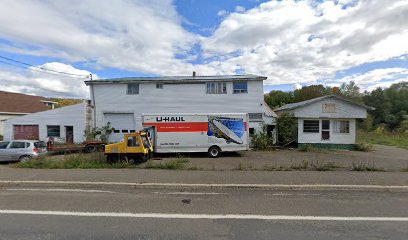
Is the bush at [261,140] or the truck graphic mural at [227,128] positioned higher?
the truck graphic mural at [227,128]

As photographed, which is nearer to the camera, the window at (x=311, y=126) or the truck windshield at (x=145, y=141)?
the truck windshield at (x=145, y=141)

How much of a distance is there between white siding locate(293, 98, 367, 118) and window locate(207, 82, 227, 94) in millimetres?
6286

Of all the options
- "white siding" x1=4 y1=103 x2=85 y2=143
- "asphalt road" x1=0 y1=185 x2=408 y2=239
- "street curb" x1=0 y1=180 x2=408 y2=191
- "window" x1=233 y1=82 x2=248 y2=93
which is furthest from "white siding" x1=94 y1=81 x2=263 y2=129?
"asphalt road" x1=0 y1=185 x2=408 y2=239

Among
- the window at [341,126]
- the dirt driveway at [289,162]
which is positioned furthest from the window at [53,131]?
the window at [341,126]

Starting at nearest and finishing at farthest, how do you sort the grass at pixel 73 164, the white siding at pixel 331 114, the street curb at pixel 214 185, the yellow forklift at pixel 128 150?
the street curb at pixel 214 185, the grass at pixel 73 164, the yellow forklift at pixel 128 150, the white siding at pixel 331 114


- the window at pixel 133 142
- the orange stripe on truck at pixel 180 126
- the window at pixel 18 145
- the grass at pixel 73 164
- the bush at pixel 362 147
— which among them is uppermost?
the orange stripe on truck at pixel 180 126

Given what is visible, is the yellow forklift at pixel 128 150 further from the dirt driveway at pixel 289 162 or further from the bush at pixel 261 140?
the bush at pixel 261 140

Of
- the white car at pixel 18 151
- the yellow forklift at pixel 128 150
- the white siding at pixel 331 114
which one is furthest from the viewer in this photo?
the white siding at pixel 331 114

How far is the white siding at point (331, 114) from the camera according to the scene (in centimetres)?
1808

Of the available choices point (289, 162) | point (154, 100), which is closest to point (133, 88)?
point (154, 100)

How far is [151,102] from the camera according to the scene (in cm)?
2064

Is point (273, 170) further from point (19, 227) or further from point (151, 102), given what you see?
point (151, 102)

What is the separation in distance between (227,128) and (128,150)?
624 cm

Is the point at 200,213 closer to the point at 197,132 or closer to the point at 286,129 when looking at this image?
the point at 197,132
